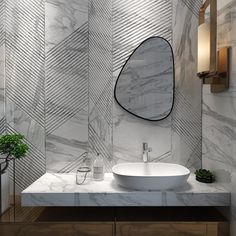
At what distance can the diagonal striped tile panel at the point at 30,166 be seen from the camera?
8.04 ft

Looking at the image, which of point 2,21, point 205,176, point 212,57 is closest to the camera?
point 212,57

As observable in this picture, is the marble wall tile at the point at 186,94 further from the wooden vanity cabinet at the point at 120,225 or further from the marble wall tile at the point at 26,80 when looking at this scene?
the marble wall tile at the point at 26,80

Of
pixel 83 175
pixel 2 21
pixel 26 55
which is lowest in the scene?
pixel 83 175

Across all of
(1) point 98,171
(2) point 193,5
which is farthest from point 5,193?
(2) point 193,5

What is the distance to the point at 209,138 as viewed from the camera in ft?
7.34

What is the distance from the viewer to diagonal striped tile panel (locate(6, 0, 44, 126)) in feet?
7.92

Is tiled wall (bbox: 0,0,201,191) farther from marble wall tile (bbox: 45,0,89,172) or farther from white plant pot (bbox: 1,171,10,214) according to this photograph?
white plant pot (bbox: 1,171,10,214)

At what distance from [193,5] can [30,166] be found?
1.82m

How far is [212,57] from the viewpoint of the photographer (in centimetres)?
187

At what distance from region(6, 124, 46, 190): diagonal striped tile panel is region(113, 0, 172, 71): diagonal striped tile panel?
3.10 ft

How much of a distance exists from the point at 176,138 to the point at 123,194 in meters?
0.74

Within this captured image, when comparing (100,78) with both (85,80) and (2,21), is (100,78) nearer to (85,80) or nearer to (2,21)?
(85,80)

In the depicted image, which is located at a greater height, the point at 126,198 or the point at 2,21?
the point at 2,21

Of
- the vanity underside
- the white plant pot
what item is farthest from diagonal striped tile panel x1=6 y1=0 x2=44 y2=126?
the vanity underside
